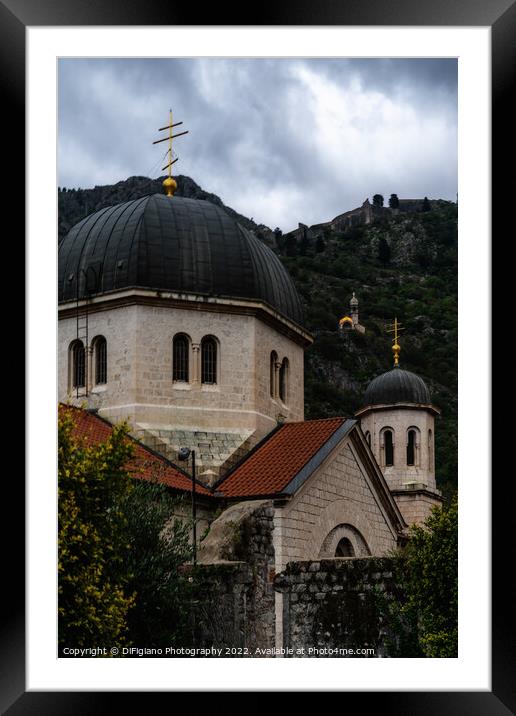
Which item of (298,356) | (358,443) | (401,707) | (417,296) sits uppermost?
(417,296)

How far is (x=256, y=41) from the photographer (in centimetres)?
1391

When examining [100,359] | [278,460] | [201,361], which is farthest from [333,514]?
[100,359]

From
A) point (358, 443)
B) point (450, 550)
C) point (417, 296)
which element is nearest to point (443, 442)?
point (417, 296)

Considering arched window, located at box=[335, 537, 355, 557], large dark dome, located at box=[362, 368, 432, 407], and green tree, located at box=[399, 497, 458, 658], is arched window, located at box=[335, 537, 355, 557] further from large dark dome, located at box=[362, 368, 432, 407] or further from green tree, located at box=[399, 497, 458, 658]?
large dark dome, located at box=[362, 368, 432, 407]

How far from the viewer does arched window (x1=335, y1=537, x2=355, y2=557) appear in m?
27.2

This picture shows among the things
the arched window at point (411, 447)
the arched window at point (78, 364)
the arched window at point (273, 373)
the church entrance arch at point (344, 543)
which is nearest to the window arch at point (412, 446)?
the arched window at point (411, 447)

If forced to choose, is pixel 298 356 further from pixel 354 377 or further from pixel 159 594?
pixel 354 377

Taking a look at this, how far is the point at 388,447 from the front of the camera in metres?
44.8

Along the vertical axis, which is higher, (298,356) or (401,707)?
(298,356)

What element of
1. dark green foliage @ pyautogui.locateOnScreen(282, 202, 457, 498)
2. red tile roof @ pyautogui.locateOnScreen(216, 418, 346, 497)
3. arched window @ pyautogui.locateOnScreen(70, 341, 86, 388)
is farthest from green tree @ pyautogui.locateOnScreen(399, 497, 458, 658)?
arched window @ pyautogui.locateOnScreen(70, 341, 86, 388)

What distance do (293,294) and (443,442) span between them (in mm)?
12004

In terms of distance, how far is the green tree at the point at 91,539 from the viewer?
53.6 feet

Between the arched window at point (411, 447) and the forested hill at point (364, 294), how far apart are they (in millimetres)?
965

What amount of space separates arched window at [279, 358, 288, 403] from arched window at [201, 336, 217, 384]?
2.57 m
